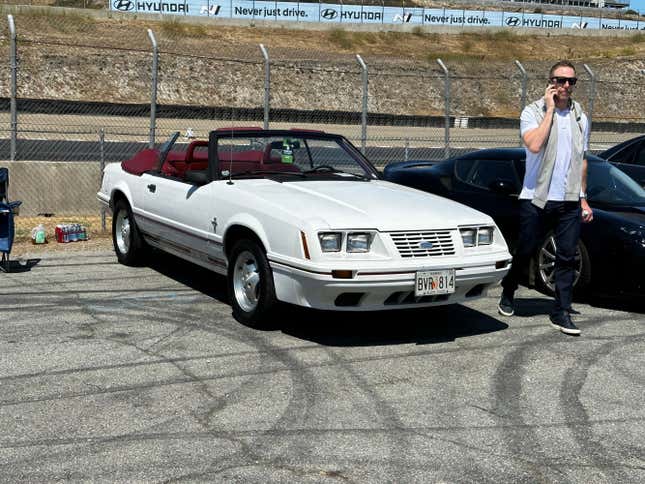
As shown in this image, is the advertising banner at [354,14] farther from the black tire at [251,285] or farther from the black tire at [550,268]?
the black tire at [251,285]

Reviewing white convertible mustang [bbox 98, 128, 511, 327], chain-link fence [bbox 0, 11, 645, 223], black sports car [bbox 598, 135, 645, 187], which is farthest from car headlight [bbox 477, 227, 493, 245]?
chain-link fence [bbox 0, 11, 645, 223]

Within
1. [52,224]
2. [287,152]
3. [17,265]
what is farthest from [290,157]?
[52,224]

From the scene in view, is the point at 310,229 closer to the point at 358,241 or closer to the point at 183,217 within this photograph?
the point at 358,241

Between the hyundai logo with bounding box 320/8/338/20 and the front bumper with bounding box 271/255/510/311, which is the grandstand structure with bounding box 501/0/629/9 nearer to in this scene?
the hyundai logo with bounding box 320/8/338/20

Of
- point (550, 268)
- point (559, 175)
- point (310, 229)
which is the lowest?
point (550, 268)

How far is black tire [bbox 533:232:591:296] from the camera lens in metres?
7.94

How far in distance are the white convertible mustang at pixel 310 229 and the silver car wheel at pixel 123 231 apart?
27.2 inches

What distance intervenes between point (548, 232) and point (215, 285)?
3104mm

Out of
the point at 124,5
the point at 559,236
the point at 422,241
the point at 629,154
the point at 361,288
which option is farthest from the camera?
the point at 124,5

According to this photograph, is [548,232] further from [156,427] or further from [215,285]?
[156,427]

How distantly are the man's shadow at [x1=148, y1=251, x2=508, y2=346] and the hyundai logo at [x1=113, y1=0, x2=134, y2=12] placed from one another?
46210mm

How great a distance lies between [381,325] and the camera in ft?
23.3

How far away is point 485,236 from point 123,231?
13.6 ft

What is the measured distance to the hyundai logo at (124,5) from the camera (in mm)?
51031
